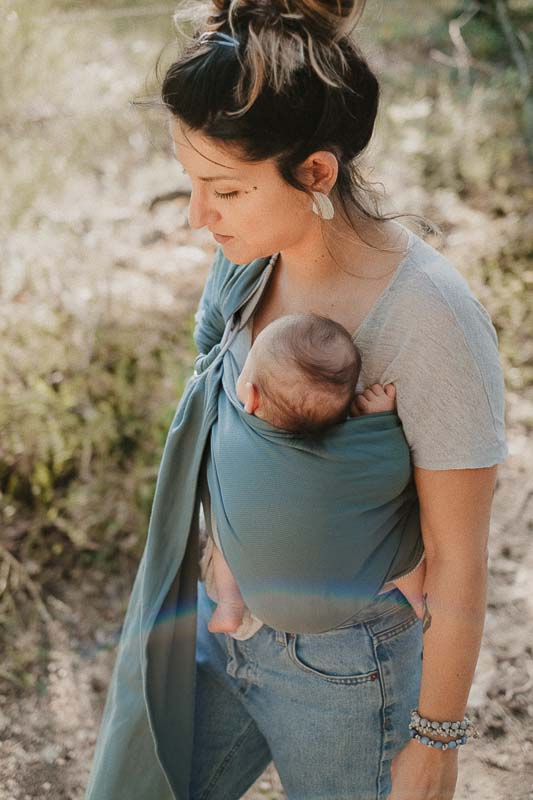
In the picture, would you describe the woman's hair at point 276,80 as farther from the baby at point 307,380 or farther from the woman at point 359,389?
the baby at point 307,380

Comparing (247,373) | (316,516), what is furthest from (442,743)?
(247,373)

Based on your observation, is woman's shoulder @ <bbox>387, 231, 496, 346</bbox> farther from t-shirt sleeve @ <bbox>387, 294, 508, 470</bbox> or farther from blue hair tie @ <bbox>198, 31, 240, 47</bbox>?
blue hair tie @ <bbox>198, 31, 240, 47</bbox>

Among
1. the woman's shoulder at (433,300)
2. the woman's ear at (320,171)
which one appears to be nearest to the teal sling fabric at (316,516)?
the woman's shoulder at (433,300)

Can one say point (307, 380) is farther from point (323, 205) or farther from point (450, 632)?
point (450, 632)

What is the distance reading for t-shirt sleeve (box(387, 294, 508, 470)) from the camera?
4.03 feet

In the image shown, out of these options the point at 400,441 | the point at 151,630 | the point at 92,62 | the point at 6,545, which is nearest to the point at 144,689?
the point at 151,630

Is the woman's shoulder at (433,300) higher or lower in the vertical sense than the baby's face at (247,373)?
higher

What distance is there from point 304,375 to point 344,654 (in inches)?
19.9

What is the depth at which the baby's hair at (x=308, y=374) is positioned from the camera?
129 cm

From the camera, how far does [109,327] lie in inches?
141

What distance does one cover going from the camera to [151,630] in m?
1.53

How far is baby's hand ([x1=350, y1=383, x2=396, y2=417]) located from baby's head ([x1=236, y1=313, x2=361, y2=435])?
22mm

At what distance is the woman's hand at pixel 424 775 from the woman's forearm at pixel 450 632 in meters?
0.06

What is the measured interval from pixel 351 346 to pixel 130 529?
1.98 m
